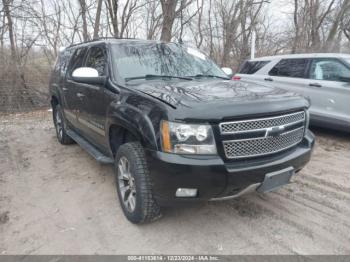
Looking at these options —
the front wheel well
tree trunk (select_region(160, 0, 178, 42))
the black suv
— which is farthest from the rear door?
tree trunk (select_region(160, 0, 178, 42))

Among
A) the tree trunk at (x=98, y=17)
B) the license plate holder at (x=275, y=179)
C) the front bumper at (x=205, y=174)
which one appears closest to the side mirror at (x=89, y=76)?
the front bumper at (x=205, y=174)

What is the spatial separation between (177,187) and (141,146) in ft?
1.90

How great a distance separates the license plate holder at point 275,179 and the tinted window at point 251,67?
4811 millimetres

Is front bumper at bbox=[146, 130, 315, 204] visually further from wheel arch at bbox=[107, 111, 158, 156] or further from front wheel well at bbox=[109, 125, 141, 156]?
front wheel well at bbox=[109, 125, 141, 156]

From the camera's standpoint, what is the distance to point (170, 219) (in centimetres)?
299

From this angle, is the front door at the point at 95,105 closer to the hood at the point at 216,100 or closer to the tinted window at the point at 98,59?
the tinted window at the point at 98,59

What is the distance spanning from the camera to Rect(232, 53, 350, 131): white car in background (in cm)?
543

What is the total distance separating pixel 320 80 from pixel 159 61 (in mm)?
3812

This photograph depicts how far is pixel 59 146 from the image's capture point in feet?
18.7

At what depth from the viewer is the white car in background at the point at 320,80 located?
17.8 feet

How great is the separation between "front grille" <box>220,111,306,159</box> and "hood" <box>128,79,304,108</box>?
210 millimetres

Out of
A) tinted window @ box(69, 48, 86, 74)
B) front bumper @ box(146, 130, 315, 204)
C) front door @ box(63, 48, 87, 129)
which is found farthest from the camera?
tinted window @ box(69, 48, 86, 74)

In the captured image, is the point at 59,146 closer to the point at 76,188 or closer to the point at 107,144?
the point at 76,188

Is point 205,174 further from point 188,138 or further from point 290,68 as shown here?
point 290,68
